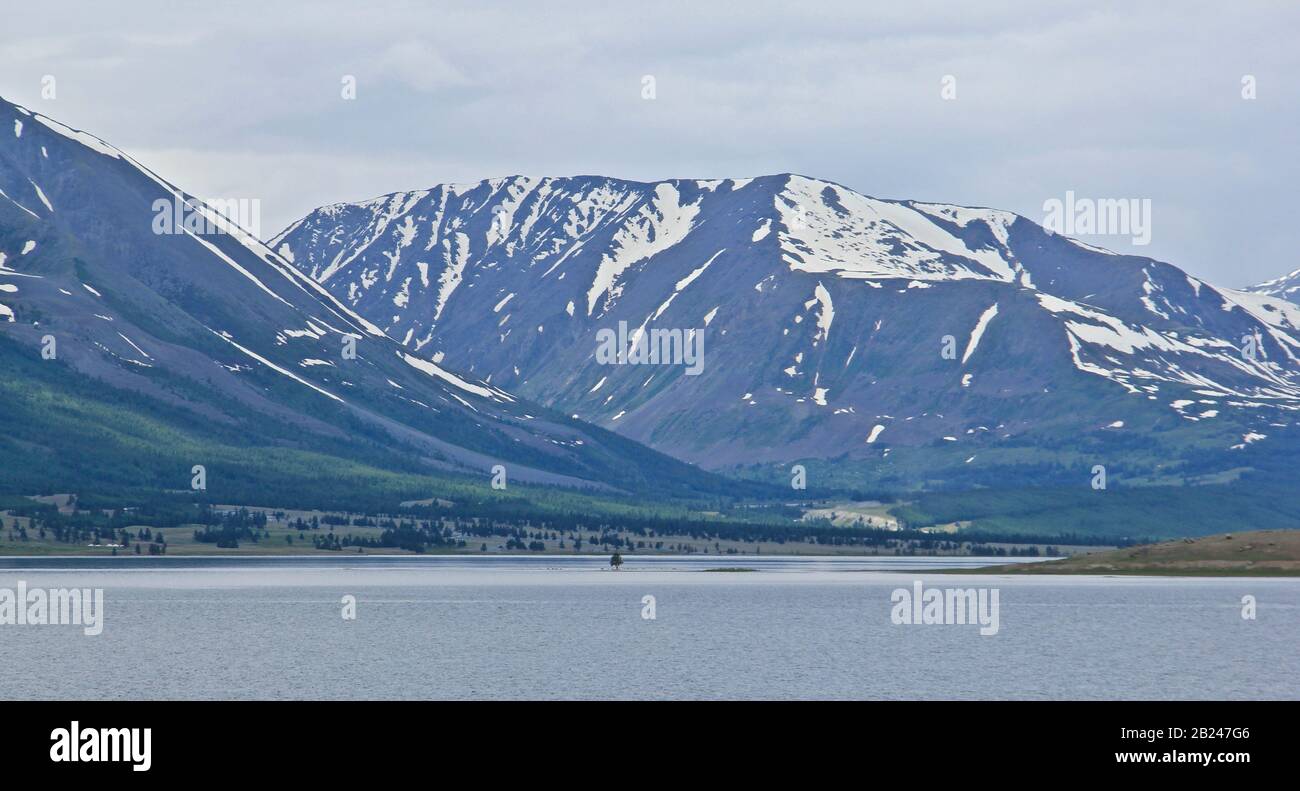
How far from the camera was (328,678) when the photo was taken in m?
136

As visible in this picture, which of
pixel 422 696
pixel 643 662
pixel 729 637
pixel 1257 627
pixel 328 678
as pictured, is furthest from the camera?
pixel 1257 627
